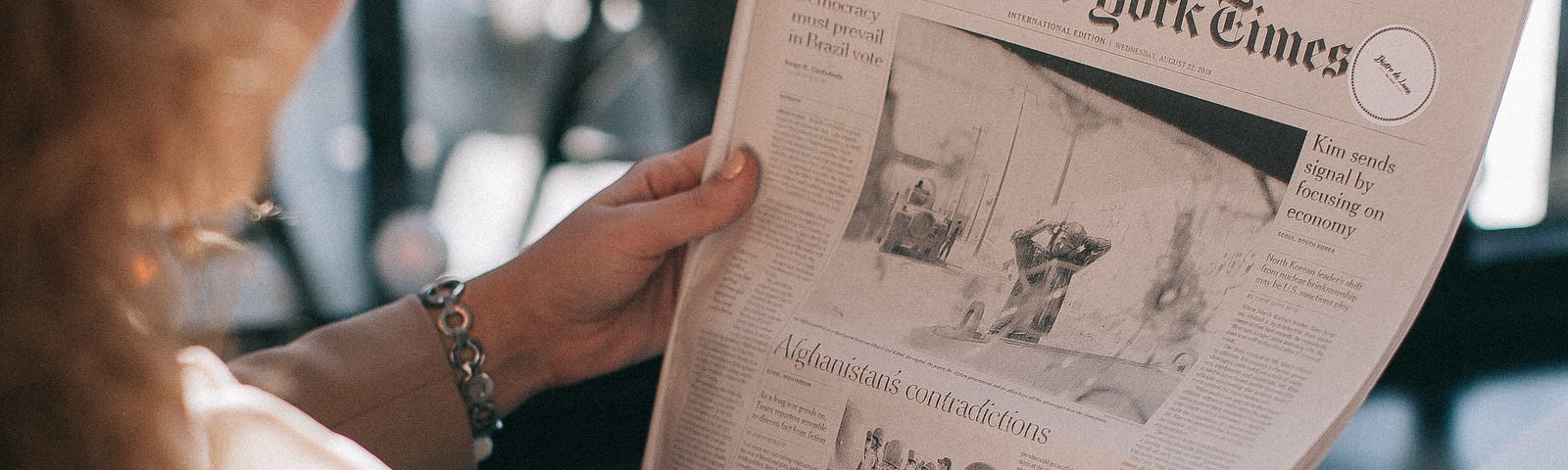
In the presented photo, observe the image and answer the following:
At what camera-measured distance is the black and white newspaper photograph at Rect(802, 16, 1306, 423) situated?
1.74ft

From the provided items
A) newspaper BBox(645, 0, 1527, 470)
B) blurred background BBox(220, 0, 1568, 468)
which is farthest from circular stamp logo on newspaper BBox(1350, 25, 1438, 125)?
blurred background BBox(220, 0, 1568, 468)

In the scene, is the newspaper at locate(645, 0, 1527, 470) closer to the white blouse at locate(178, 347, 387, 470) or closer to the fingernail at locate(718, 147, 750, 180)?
the fingernail at locate(718, 147, 750, 180)

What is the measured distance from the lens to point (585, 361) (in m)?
0.78

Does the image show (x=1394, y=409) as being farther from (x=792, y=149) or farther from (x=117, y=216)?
(x=117, y=216)

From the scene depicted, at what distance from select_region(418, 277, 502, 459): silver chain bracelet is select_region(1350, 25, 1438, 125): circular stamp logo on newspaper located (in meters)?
0.60

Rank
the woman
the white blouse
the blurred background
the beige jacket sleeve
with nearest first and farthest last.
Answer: the woman < the white blouse < the beige jacket sleeve < the blurred background

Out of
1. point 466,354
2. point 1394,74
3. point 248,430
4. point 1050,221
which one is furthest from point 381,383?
point 1394,74

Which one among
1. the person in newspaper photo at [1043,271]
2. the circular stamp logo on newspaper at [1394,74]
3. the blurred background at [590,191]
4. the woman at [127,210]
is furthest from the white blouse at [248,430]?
the blurred background at [590,191]

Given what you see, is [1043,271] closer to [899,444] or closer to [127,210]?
[899,444]

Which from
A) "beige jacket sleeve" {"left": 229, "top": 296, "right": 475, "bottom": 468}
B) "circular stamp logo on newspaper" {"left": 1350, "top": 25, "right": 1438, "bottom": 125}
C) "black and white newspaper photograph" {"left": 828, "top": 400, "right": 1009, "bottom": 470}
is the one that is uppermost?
"circular stamp logo on newspaper" {"left": 1350, "top": 25, "right": 1438, "bottom": 125}

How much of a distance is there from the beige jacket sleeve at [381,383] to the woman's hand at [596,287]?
0.05 metres

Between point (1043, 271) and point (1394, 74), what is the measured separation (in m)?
0.21

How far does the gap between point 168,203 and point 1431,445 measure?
147 centimetres

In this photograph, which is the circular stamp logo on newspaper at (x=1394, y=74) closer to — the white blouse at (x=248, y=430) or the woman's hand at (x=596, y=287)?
the woman's hand at (x=596, y=287)
